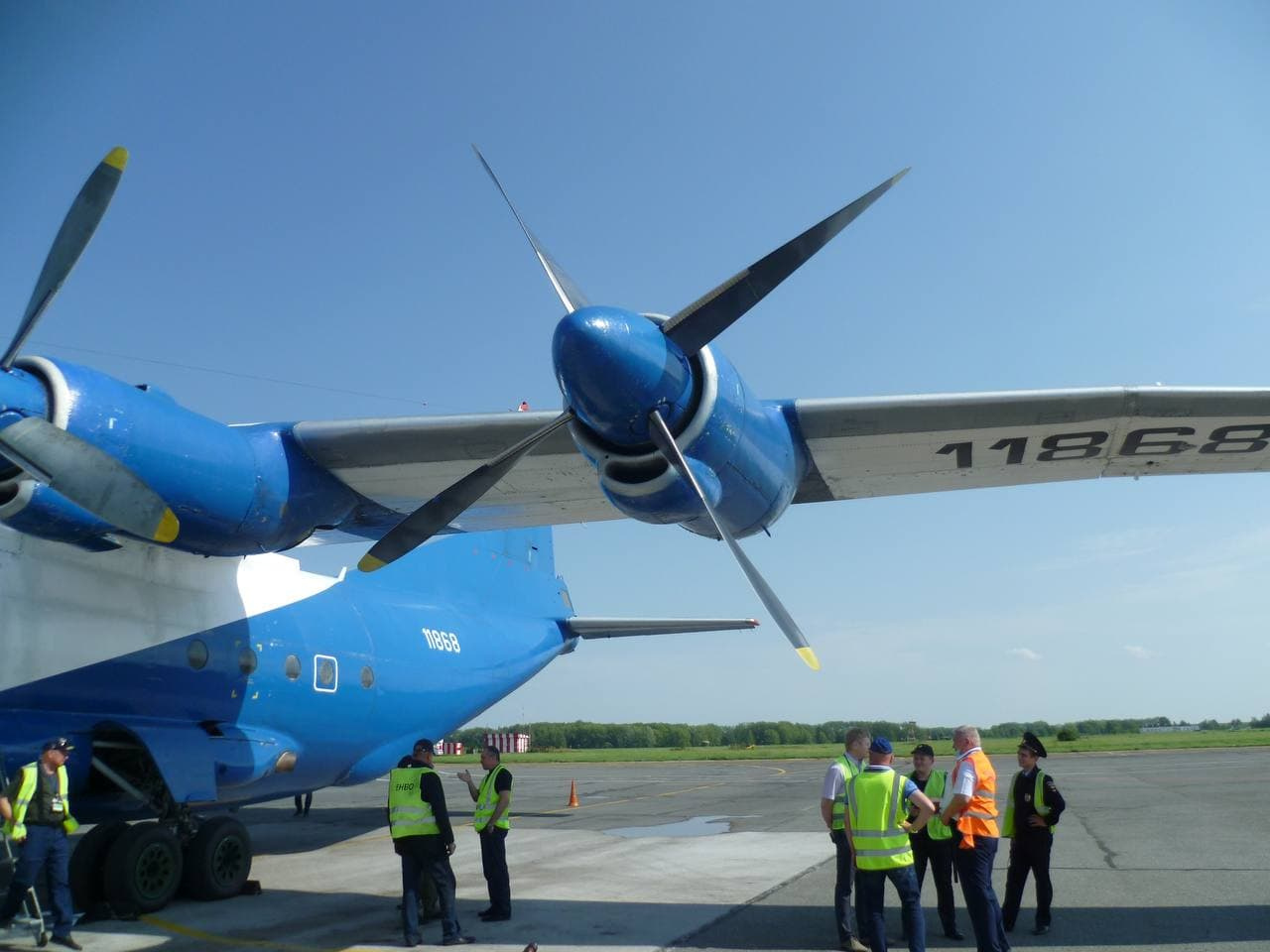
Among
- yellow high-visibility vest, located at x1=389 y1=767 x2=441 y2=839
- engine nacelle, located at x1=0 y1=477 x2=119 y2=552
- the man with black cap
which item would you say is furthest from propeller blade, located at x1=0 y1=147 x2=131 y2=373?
the man with black cap

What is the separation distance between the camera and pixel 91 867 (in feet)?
27.5

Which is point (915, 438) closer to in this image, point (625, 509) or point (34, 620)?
point (625, 509)

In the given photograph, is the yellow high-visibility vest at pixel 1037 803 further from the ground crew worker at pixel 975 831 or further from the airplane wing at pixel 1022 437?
the airplane wing at pixel 1022 437

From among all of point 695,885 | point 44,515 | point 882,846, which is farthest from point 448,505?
point 695,885

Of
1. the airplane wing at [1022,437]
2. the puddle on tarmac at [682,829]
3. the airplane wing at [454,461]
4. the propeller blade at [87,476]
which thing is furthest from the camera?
the puddle on tarmac at [682,829]

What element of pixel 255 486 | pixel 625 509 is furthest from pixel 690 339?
pixel 255 486

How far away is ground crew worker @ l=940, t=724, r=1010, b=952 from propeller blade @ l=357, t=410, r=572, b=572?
11.8 ft

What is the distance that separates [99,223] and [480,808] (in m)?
5.33

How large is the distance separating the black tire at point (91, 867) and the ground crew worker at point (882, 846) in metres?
6.51

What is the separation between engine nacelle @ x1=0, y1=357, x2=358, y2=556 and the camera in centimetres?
696

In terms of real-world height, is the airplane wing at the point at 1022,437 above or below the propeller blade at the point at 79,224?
below

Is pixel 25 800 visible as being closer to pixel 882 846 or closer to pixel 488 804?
pixel 488 804

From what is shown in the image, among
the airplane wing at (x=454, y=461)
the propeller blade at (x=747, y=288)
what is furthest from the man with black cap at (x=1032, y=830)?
the airplane wing at (x=454, y=461)

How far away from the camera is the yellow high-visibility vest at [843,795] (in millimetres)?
6770
